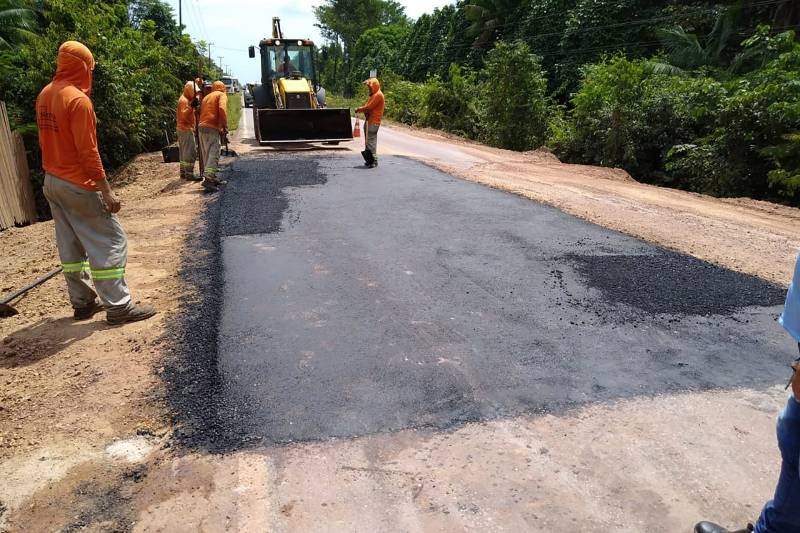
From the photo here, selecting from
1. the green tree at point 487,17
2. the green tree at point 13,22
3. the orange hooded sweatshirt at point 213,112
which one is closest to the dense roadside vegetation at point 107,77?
the green tree at point 13,22

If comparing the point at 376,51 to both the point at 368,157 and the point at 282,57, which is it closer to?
the point at 282,57

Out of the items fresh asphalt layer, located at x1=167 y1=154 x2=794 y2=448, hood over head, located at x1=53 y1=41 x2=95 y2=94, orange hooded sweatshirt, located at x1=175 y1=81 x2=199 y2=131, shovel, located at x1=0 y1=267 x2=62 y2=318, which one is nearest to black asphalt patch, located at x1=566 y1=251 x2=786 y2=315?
fresh asphalt layer, located at x1=167 y1=154 x2=794 y2=448

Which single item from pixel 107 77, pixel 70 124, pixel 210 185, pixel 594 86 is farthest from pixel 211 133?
pixel 594 86

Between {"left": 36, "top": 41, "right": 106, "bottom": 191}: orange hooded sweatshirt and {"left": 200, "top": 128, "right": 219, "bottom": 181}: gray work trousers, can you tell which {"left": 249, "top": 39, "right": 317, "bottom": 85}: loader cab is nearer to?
{"left": 200, "top": 128, "right": 219, "bottom": 181}: gray work trousers

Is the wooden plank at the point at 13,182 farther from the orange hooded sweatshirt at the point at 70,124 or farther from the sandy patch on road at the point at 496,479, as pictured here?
the sandy patch on road at the point at 496,479

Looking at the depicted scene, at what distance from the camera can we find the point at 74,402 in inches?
127

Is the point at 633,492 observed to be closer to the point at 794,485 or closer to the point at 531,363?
the point at 794,485

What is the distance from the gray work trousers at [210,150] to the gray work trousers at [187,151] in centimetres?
118

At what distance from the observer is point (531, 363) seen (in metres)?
3.60

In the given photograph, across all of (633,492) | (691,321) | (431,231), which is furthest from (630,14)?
(633,492)

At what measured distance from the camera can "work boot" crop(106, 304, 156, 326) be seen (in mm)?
4242

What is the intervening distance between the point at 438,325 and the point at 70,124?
9.73ft

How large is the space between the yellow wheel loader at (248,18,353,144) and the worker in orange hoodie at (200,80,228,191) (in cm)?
442

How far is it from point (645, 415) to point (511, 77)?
1830cm
